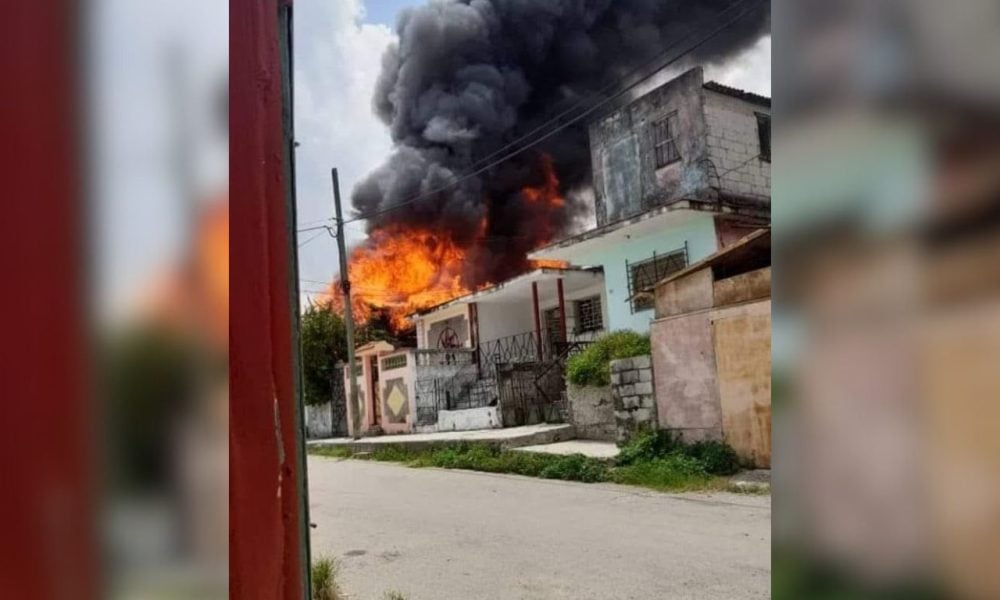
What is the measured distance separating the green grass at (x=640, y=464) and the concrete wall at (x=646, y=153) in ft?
21.9

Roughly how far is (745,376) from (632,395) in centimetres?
198

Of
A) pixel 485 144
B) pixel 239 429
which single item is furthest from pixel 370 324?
pixel 239 429

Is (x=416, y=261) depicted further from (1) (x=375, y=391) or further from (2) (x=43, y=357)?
(2) (x=43, y=357)

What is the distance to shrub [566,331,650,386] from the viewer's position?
11141 millimetres

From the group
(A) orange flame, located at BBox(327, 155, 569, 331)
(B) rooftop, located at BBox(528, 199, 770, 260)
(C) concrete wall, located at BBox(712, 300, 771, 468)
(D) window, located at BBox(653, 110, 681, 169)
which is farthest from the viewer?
(A) orange flame, located at BBox(327, 155, 569, 331)

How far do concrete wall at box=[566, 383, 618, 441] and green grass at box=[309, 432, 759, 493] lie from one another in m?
1.39

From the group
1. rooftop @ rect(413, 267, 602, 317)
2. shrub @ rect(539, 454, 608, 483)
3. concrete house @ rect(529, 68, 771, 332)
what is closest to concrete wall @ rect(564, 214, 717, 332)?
concrete house @ rect(529, 68, 771, 332)

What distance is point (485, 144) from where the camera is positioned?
102 ft

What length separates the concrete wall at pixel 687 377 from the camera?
835 cm

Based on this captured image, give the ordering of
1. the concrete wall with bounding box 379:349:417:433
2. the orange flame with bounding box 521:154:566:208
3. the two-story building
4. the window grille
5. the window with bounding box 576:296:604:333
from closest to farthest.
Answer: the two-story building, the window with bounding box 576:296:604:333, the concrete wall with bounding box 379:349:417:433, the window grille, the orange flame with bounding box 521:154:566:208

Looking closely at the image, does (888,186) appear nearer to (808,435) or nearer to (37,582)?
(808,435)

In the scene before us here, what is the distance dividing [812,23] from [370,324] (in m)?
27.9

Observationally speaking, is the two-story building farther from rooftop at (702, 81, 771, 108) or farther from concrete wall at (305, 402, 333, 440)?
concrete wall at (305, 402, 333, 440)

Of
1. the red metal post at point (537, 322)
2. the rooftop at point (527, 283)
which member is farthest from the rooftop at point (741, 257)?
the red metal post at point (537, 322)
